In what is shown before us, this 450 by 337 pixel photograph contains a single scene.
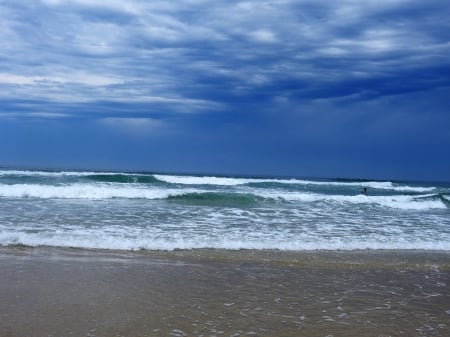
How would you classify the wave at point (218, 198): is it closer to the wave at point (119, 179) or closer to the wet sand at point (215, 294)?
the wet sand at point (215, 294)

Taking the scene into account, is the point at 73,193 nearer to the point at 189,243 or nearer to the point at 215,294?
the point at 189,243

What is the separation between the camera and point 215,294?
17.6 ft

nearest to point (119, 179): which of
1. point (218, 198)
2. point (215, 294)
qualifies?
point (218, 198)

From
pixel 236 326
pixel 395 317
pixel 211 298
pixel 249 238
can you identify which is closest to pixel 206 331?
pixel 236 326

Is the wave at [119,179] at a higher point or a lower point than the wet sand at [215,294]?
higher

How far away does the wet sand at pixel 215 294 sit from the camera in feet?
13.9

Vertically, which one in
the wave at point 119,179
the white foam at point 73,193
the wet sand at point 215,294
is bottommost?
the wet sand at point 215,294

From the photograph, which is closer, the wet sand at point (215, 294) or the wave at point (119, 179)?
the wet sand at point (215, 294)

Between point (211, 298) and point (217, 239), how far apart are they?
405cm

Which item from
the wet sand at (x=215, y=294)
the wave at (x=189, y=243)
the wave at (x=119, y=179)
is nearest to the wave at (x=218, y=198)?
the wave at (x=189, y=243)

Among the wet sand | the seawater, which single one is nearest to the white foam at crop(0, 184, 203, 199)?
the seawater

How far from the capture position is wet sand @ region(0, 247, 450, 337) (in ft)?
13.9

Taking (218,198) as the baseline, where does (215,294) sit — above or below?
below

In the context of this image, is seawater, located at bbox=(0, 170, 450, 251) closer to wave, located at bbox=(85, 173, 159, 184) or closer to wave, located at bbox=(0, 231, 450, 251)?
wave, located at bbox=(0, 231, 450, 251)
